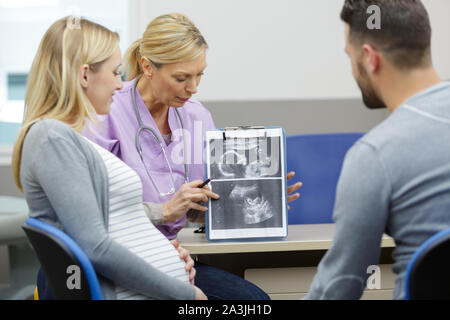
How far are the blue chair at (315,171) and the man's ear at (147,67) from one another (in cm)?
60

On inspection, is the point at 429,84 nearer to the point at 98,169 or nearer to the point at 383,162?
the point at 383,162

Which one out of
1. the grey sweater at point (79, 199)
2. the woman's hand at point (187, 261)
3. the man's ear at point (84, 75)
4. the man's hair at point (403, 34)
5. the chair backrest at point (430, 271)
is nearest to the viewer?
the chair backrest at point (430, 271)

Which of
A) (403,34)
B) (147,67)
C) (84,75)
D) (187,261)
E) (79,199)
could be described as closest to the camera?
(403,34)

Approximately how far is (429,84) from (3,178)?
2.48m

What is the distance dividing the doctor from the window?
1.37 m

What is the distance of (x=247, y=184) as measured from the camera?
1.50 m

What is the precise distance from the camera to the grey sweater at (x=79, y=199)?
3.69ft

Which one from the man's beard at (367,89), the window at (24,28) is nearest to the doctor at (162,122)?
the man's beard at (367,89)

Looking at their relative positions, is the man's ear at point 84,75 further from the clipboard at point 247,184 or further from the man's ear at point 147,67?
the man's ear at point 147,67

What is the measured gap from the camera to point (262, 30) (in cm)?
304

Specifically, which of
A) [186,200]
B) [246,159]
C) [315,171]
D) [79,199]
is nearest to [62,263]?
[79,199]

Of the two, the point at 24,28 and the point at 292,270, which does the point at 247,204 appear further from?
the point at 24,28

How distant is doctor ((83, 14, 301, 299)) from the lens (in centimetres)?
168

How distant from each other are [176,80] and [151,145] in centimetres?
21
